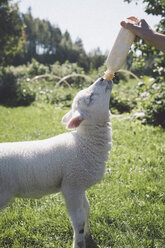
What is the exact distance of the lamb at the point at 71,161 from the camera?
1.94 metres

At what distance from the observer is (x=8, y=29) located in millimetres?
15586

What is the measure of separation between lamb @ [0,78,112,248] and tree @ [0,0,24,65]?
609 inches

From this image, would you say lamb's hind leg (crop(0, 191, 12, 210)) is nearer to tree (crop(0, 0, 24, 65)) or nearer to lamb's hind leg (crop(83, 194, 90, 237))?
lamb's hind leg (crop(83, 194, 90, 237))

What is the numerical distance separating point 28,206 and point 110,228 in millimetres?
1092

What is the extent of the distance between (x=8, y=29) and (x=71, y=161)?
16.2 metres

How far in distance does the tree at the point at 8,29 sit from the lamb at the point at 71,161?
50.7 ft

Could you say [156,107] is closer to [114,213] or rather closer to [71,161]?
[114,213]

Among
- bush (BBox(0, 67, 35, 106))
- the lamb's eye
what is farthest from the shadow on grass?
bush (BBox(0, 67, 35, 106))

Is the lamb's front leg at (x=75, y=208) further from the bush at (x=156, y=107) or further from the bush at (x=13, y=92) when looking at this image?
the bush at (x=13, y=92)

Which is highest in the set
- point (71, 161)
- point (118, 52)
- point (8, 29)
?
point (8, 29)

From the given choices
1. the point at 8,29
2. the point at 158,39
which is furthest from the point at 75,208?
the point at 8,29

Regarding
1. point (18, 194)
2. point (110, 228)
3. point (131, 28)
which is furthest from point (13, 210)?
point (131, 28)

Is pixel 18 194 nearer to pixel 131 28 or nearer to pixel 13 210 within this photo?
pixel 13 210

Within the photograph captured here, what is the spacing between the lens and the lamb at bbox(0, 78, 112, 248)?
1.94 meters
